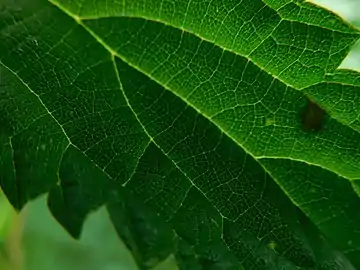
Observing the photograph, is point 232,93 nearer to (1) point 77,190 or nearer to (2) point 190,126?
(2) point 190,126

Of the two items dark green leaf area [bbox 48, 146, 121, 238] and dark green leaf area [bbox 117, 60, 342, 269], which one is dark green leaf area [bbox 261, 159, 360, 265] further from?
dark green leaf area [bbox 48, 146, 121, 238]

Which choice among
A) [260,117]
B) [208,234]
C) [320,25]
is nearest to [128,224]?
[208,234]

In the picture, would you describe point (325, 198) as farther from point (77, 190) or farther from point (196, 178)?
point (77, 190)

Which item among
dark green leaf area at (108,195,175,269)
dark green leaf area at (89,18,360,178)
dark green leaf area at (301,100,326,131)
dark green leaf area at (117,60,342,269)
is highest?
dark green leaf area at (301,100,326,131)

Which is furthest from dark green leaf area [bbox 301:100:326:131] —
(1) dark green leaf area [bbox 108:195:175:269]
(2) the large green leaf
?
(1) dark green leaf area [bbox 108:195:175:269]

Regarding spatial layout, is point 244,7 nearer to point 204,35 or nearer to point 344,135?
point 204,35

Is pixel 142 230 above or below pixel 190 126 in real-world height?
below

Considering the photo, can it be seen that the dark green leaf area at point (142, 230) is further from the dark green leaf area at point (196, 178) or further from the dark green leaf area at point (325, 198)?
the dark green leaf area at point (325, 198)

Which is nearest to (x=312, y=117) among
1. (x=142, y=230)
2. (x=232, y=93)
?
(x=232, y=93)
